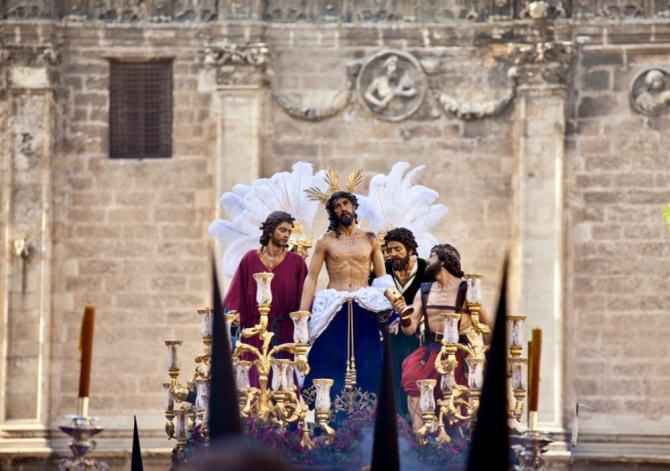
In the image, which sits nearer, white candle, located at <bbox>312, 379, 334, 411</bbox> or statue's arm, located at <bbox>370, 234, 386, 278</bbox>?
white candle, located at <bbox>312, 379, 334, 411</bbox>

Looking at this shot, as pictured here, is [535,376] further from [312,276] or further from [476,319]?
[312,276]

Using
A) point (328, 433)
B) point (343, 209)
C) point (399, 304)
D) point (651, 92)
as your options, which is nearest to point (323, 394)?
point (328, 433)

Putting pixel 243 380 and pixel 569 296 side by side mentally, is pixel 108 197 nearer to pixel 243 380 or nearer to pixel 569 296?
pixel 569 296

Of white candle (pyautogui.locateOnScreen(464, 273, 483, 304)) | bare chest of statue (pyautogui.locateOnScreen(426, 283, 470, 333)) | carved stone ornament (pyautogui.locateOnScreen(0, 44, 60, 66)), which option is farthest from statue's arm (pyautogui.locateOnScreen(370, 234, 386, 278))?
carved stone ornament (pyautogui.locateOnScreen(0, 44, 60, 66))

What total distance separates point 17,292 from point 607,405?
6380 millimetres

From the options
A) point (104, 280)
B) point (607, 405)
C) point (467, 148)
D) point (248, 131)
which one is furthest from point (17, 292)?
point (607, 405)

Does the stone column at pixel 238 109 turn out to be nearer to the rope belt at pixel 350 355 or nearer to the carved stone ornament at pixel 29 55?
the carved stone ornament at pixel 29 55

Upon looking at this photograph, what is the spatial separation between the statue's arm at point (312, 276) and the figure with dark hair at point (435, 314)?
0.68 meters

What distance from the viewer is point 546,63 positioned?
1892 cm

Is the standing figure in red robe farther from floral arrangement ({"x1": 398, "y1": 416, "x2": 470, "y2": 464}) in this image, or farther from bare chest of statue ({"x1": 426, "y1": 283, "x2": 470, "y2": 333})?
floral arrangement ({"x1": 398, "y1": 416, "x2": 470, "y2": 464})

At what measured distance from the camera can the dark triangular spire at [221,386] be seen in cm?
580

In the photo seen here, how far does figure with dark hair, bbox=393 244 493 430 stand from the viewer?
495 inches

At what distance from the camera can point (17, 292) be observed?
62.2ft

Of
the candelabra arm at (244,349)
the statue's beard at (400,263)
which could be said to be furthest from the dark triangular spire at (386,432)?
the statue's beard at (400,263)
